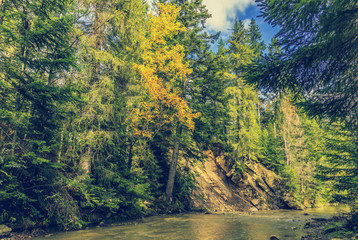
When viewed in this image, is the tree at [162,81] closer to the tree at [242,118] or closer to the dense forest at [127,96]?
the dense forest at [127,96]

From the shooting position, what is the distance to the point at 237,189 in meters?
24.0

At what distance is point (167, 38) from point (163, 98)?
5.39 metres

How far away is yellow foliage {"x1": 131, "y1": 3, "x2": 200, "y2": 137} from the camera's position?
574 inches

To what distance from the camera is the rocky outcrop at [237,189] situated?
20906 millimetres

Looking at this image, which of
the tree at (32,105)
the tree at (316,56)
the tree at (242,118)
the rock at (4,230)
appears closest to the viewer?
the tree at (316,56)

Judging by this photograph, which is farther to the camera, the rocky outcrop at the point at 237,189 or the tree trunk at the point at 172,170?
the rocky outcrop at the point at 237,189

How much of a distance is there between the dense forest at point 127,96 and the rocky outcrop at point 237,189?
298cm

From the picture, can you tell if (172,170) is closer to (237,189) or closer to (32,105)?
(237,189)

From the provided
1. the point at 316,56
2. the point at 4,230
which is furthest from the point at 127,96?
the point at 316,56

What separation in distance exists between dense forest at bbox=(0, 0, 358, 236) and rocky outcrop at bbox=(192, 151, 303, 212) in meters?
2.98

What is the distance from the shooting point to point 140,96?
1435cm

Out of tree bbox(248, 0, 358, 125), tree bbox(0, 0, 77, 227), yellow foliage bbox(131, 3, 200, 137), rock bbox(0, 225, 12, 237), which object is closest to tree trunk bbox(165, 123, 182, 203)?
yellow foliage bbox(131, 3, 200, 137)

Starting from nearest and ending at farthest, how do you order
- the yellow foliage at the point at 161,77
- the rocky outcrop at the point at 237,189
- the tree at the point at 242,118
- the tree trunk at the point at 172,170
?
the yellow foliage at the point at 161,77, the tree trunk at the point at 172,170, the rocky outcrop at the point at 237,189, the tree at the point at 242,118

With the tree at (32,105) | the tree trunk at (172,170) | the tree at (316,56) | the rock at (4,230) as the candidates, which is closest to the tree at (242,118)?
the tree trunk at (172,170)
